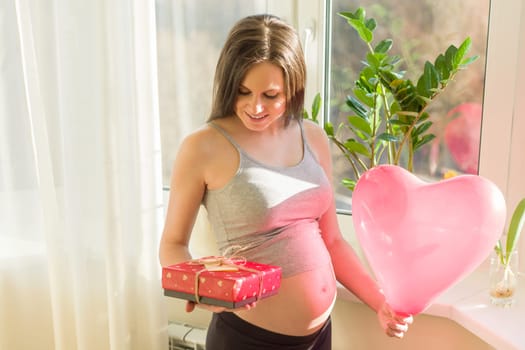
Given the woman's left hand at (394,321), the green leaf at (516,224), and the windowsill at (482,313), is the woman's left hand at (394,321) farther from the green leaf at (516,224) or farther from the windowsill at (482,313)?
the green leaf at (516,224)

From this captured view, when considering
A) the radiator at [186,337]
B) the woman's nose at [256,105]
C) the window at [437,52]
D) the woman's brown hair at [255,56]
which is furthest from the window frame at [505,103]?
the radiator at [186,337]

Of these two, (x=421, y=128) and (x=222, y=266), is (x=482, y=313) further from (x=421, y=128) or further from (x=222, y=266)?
(x=222, y=266)

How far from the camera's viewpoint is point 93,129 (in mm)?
1536

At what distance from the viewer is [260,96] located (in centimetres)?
108

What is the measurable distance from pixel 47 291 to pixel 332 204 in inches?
39.2

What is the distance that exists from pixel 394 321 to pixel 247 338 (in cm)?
31

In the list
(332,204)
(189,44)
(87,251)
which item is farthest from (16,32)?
(332,204)

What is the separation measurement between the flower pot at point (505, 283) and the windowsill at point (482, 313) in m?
0.02

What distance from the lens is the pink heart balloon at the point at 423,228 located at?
Answer: 987 millimetres

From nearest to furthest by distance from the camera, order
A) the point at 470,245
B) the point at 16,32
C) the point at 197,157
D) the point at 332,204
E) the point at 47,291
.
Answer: the point at 470,245 → the point at 197,157 → the point at 332,204 → the point at 16,32 → the point at 47,291

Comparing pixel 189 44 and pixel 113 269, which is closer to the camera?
pixel 113 269

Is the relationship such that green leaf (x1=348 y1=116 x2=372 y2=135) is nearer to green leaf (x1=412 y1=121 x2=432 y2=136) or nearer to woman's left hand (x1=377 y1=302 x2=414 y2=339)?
green leaf (x1=412 y1=121 x2=432 y2=136)

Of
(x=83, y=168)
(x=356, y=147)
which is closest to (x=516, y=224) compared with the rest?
(x=356, y=147)

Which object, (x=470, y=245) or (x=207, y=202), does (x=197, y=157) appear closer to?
(x=207, y=202)
